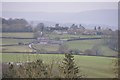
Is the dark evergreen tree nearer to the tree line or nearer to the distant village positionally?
the distant village

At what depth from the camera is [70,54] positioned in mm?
3455

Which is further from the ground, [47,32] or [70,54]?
[47,32]

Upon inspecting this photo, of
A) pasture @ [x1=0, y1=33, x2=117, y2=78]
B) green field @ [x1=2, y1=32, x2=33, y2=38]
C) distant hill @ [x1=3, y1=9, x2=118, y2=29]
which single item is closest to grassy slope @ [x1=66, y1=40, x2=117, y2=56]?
pasture @ [x1=0, y1=33, x2=117, y2=78]

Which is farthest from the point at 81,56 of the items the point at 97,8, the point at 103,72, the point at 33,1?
the point at 33,1

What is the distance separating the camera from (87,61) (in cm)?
349

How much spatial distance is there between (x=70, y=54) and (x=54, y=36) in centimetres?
34

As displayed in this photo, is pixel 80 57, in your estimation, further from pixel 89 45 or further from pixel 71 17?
pixel 71 17

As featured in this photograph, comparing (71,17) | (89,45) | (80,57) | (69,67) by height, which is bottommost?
(69,67)

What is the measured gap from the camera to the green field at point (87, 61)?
3473mm

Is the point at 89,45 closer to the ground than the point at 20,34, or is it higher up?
closer to the ground

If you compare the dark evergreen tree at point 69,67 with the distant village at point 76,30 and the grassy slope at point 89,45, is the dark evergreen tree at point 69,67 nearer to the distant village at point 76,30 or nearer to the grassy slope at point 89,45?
the grassy slope at point 89,45

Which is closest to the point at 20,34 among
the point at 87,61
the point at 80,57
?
the point at 80,57

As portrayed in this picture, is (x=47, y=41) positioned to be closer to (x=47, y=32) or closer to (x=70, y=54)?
(x=47, y=32)

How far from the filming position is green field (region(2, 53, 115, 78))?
137 inches
